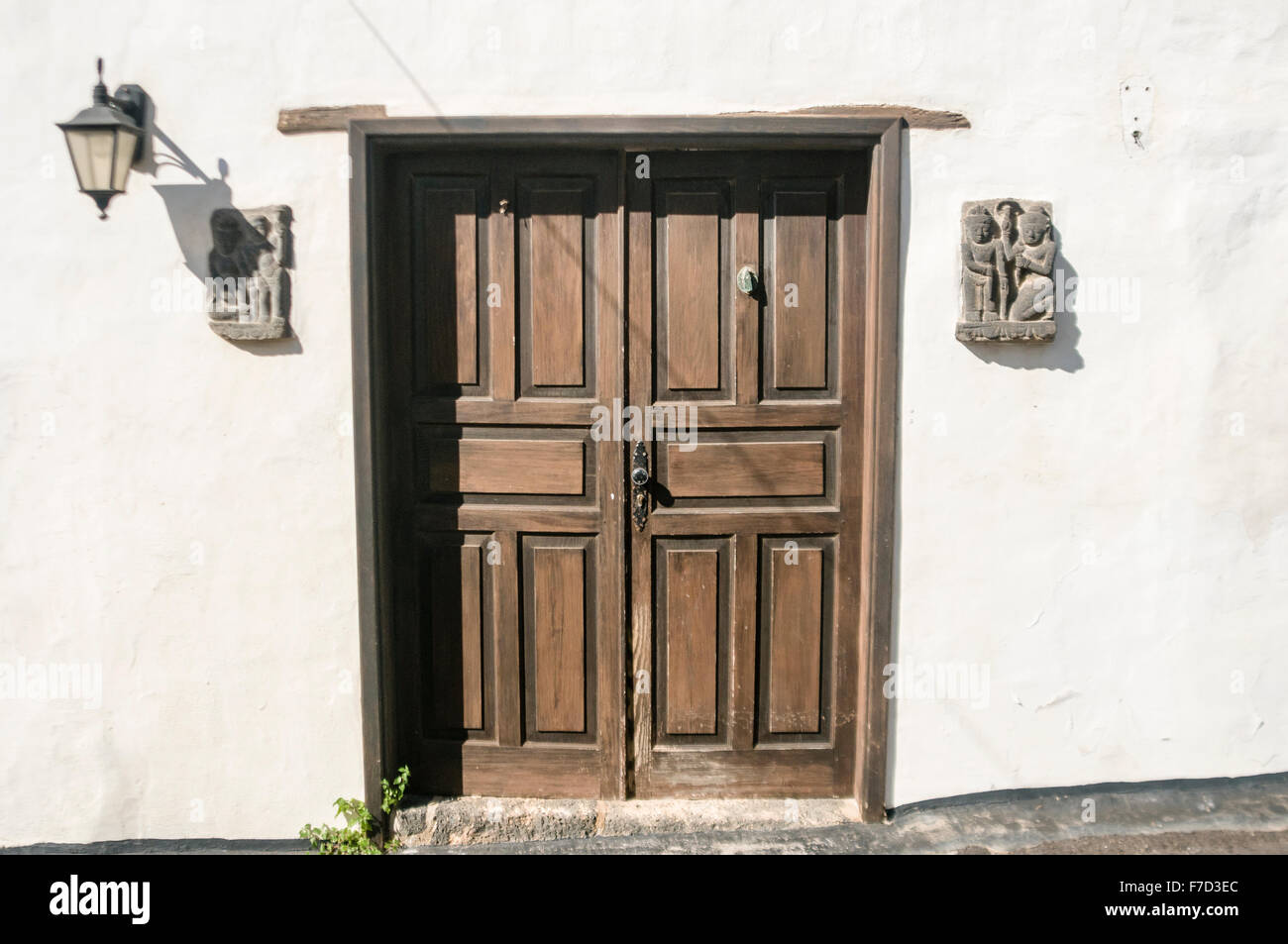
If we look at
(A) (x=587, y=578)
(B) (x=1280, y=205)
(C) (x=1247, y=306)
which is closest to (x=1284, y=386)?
(C) (x=1247, y=306)

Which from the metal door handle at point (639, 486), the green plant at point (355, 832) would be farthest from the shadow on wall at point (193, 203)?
the green plant at point (355, 832)

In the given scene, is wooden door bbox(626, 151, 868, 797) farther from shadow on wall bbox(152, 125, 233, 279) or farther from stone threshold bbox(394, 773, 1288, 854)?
shadow on wall bbox(152, 125, 233, 279)

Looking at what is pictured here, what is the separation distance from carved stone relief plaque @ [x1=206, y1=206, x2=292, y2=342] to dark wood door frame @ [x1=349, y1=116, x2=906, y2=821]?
25 centimetres

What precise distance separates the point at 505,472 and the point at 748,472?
914 mm

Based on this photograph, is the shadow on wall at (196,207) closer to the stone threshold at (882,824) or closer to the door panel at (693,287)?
the door panel at (693,287)

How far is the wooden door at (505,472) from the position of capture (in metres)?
3.12

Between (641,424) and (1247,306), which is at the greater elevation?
(1247,306)

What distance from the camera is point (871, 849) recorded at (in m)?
3.01

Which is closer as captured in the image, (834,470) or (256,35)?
(256,35)

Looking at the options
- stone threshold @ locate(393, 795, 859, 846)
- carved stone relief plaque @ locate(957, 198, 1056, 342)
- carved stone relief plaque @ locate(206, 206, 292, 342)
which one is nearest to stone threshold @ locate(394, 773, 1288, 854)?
stone threshold @ locate(393, 795, 859, 846)

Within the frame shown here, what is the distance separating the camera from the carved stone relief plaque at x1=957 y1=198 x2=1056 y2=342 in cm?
298

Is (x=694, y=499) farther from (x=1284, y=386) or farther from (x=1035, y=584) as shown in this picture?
(x=1284, y=386)

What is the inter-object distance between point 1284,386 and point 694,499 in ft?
7.26

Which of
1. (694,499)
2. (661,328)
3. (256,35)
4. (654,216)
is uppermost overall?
(256,35)
